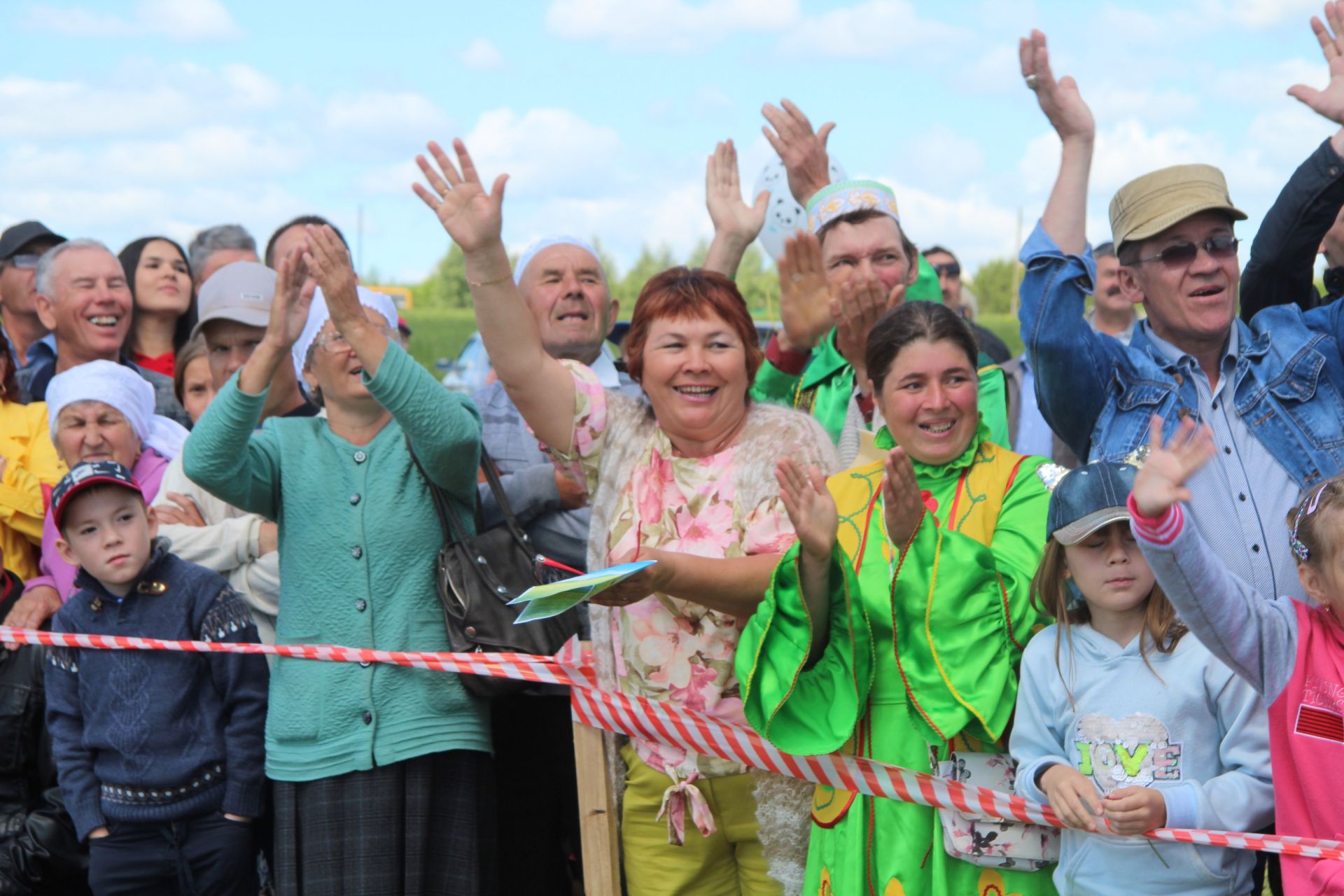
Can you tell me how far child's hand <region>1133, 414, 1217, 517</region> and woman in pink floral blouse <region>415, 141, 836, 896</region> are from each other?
1.02 metres

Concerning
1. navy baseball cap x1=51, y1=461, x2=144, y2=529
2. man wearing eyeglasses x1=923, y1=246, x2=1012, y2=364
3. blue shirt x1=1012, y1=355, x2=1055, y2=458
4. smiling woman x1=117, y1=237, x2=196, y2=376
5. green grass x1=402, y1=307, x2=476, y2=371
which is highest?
green grass x1=402, y1=307, x2=476, y2=371

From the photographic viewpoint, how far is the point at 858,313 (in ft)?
13.4

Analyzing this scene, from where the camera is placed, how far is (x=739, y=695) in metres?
3.43

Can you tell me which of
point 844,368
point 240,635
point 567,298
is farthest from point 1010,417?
point 240,635

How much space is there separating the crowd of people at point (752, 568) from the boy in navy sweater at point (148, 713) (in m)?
0.01

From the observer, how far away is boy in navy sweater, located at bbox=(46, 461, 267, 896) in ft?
13.5

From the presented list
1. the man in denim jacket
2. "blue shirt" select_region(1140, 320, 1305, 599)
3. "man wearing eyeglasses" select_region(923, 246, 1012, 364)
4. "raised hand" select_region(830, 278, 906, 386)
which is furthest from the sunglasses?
"man wearing eyeglasses" select_region(923, 246, 1012, 364)

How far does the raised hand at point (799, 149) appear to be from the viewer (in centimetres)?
510

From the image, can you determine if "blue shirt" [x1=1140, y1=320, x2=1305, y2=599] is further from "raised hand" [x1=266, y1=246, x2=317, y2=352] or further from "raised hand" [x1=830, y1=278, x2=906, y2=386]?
"raised hand" [x1=266, y1=246, x2=317, y2=352]

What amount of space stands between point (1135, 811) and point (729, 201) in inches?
102

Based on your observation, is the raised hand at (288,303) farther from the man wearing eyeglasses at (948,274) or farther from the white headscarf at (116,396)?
the man wearing eyeglasses at (948,274)

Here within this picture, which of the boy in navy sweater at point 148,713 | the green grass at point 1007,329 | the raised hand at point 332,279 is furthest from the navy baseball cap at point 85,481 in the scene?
the green grass at point 1007,329

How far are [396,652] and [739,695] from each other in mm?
1094

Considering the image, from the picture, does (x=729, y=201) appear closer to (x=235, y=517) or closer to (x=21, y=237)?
(x=235, y=517)
